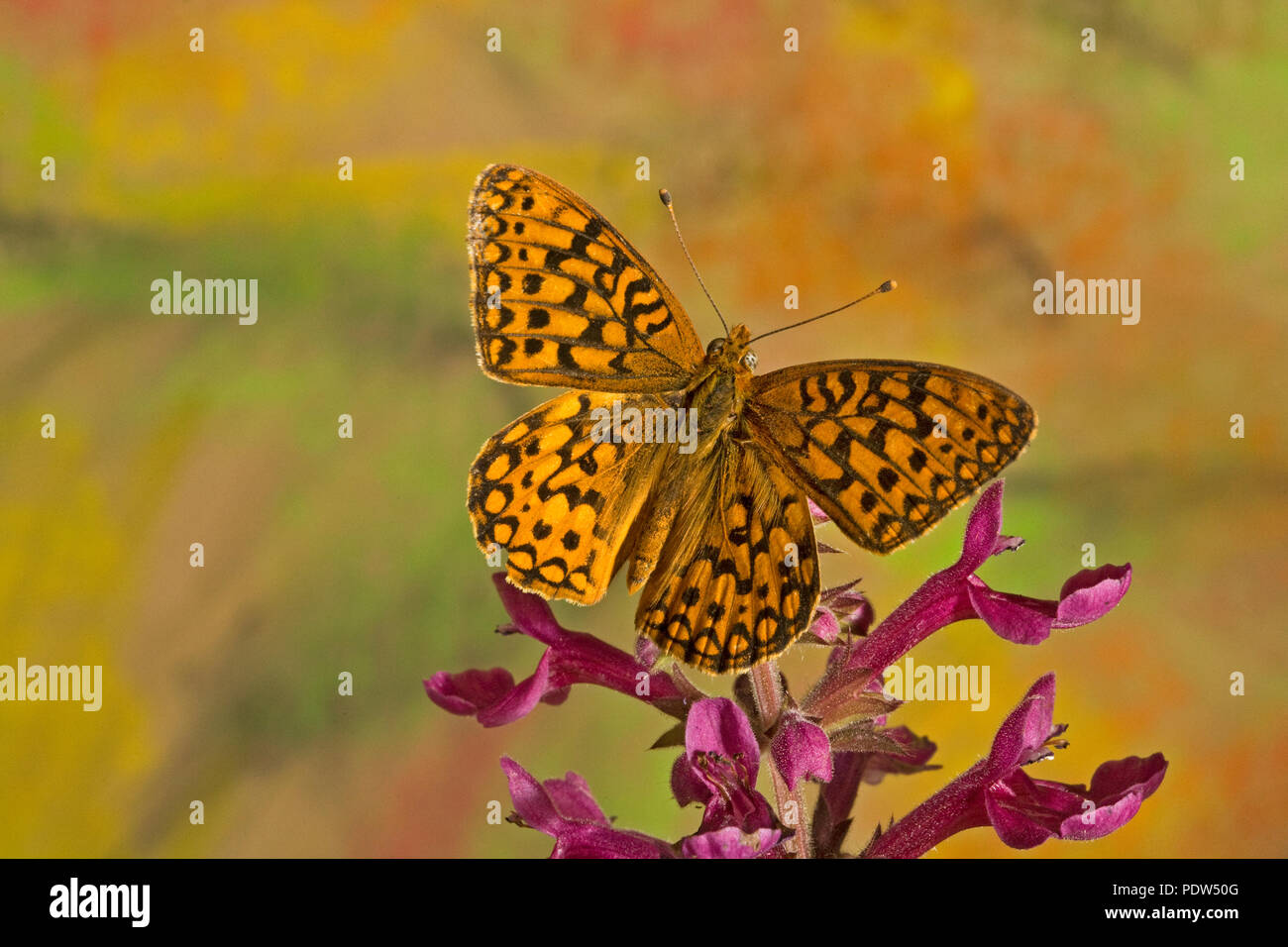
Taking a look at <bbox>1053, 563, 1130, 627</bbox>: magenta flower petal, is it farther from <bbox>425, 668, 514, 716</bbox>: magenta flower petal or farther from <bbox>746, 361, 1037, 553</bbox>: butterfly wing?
<bbox>425, 668, 514, 716</bbox>: magenta flower petal

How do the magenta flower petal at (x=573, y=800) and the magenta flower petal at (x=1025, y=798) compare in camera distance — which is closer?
the magenta flower petal at (x=1025, y=798)

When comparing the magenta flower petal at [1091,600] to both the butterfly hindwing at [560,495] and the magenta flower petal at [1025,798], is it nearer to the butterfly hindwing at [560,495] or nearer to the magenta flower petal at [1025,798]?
the magenta flower petal at [1025,798]

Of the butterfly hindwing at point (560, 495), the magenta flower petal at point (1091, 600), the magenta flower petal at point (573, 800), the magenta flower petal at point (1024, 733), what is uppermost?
the butterfly hindwing at point (560, 495)

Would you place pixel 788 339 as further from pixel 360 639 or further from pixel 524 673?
pixel 360 639

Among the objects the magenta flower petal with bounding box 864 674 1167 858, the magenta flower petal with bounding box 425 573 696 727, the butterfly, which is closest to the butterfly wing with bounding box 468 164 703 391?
the butterfly

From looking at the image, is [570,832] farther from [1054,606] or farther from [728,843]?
[1054,606]

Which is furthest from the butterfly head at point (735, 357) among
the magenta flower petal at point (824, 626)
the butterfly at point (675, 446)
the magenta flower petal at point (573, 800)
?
the magenta flower petal at point (573, 800)

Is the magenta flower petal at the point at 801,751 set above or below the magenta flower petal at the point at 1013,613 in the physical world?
below
